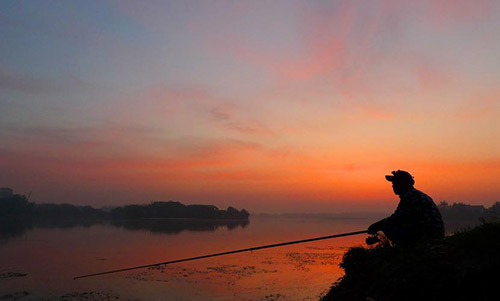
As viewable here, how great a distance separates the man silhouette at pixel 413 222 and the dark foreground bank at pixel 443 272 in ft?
1.05

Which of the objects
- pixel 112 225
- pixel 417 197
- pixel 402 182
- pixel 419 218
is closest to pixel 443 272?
pixel 419 218

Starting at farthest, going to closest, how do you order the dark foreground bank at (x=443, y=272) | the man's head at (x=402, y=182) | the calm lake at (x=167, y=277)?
the calm lake at (x=167, y=277) < the man's head at (x=402, y=182) < the dark foreground bank at (x=443, y=272)

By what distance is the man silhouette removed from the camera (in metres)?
6.96

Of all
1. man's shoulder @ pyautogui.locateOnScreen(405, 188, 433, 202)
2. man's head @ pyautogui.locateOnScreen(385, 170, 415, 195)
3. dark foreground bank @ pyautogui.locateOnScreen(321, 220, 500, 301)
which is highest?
man's head @ pyautogui.locateOnScreen(385, 170, 415, 195)

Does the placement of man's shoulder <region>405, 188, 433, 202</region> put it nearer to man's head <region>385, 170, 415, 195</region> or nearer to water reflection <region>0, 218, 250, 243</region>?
man's head <region>385, 170, 415, 195</region>

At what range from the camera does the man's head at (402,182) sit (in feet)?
24.8

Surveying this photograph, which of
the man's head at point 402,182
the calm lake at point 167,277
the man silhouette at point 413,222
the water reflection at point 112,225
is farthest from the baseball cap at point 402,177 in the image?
the water reflection at point 112,225

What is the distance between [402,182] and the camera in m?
7.62

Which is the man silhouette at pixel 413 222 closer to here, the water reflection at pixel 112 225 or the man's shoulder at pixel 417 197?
the man's shoulder at pixel 417 197

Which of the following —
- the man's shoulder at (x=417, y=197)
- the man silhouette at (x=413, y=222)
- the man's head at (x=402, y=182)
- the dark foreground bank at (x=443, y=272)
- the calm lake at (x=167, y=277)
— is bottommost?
the calm lake at (x=167, y=277)

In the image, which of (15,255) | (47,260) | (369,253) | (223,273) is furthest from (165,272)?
(369,253)

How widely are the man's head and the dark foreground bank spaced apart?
1.28 m

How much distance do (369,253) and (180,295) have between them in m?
18.5

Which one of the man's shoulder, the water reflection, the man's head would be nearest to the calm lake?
the man's head
